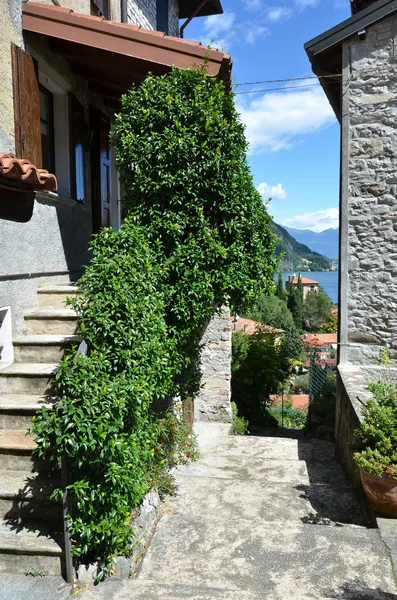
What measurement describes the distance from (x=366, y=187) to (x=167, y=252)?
3.91m

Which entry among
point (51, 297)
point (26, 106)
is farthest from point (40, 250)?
point (26, 106)

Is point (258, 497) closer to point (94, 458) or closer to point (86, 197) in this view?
point (94, 458)

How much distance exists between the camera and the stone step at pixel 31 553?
3.02m

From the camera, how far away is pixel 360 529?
12.6 ft

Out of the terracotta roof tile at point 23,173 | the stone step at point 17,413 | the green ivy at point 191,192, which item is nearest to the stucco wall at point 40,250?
the stone step at point 17,413

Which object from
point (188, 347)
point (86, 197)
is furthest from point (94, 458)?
point (86, 197)

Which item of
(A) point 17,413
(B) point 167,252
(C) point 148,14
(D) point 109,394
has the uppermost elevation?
(C) point 148,14

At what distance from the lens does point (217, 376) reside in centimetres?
897

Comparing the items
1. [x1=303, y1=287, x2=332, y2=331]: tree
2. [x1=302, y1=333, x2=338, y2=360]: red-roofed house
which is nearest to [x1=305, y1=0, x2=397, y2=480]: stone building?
[x1=302, y1=333, x2=338, y2=360]: red-roofed house

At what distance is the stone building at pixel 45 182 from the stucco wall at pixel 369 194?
2.57 meters

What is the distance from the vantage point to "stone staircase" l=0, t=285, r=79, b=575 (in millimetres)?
3051

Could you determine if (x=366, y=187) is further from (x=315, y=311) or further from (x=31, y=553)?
(x=315, y=311)

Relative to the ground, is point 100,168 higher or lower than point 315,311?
higher

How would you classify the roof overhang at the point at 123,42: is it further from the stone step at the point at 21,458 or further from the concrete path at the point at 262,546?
the concrete path at the point at 262,546
